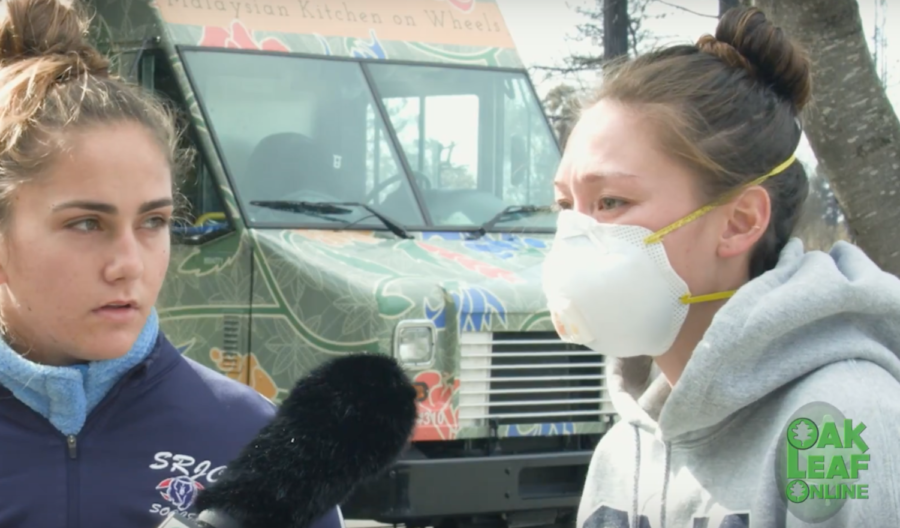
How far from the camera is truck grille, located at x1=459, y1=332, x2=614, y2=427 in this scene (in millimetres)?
5949

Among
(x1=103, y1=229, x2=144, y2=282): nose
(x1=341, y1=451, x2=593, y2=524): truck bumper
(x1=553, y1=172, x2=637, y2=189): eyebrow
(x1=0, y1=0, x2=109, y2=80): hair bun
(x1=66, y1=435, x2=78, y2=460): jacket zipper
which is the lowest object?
(x1=341, y1=451, x2=593, y2=524): truck bumper

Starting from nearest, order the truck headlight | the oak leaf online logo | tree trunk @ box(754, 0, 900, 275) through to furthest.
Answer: the oak leaf online logo < tree trunk @ box(754, 0, 900, 275) < the truck headlight

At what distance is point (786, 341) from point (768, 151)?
0.39 metres

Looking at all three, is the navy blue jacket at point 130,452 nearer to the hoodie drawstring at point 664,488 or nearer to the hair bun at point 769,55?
the hoodie drawstring at point 664,488

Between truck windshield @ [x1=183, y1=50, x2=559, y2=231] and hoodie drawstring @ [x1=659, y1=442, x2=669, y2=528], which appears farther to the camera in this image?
truck windshield @ [x1=183, y1=50, x2=559, y2=231]

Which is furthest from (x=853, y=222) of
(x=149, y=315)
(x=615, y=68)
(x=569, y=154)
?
(x=149, y=315)

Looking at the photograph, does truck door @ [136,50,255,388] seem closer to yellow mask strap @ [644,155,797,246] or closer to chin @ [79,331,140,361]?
chin @ [79,331,140,361]

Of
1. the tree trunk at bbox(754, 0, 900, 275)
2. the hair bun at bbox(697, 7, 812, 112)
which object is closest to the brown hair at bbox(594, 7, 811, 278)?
the hair bun at bbox(697, 7, 812, 112)

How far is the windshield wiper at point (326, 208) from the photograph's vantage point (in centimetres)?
619

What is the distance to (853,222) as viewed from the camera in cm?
407

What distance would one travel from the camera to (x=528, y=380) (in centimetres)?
617

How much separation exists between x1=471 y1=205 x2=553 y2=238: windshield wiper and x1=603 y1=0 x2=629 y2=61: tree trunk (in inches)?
143

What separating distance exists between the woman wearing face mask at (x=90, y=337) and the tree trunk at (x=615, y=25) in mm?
8187

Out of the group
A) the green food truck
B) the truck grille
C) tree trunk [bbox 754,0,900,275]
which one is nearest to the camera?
tree trunk [bbox 754,0,900,275]
